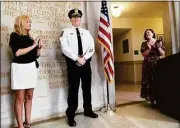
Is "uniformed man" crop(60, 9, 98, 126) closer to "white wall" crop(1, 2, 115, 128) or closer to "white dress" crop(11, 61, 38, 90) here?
"white wall" crop(1, 2, 115, 128)

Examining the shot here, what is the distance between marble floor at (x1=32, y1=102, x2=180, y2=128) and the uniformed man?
0.14 m

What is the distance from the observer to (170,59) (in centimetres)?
266

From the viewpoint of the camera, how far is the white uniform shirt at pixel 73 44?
8.61 feet

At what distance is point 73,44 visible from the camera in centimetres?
271

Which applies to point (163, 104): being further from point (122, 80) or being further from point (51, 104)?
point (122, 80)

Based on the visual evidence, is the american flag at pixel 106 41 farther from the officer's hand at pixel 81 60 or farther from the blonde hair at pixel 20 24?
the blonde hair at pixel 20 24

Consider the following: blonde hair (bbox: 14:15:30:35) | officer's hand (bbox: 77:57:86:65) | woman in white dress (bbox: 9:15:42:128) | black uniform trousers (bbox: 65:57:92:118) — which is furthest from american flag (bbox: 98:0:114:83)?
blonde hair (bbox: 14:15:30:35)

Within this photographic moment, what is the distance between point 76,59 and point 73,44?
0.25m

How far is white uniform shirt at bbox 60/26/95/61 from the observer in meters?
2.62

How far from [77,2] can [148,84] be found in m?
1.81

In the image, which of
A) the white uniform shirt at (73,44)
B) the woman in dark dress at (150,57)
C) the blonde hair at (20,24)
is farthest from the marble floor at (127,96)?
the blonde hair at (20,24)

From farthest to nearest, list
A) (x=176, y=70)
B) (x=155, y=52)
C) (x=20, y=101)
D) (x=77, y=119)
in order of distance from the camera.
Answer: (x=155, y=52)
(x=77, y=119)
(x=176, y=70)
(x=20, y=101)

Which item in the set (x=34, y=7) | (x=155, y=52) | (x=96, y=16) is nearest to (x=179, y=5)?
(x=155, y=52)

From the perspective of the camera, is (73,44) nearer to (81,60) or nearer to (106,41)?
(81,60)
